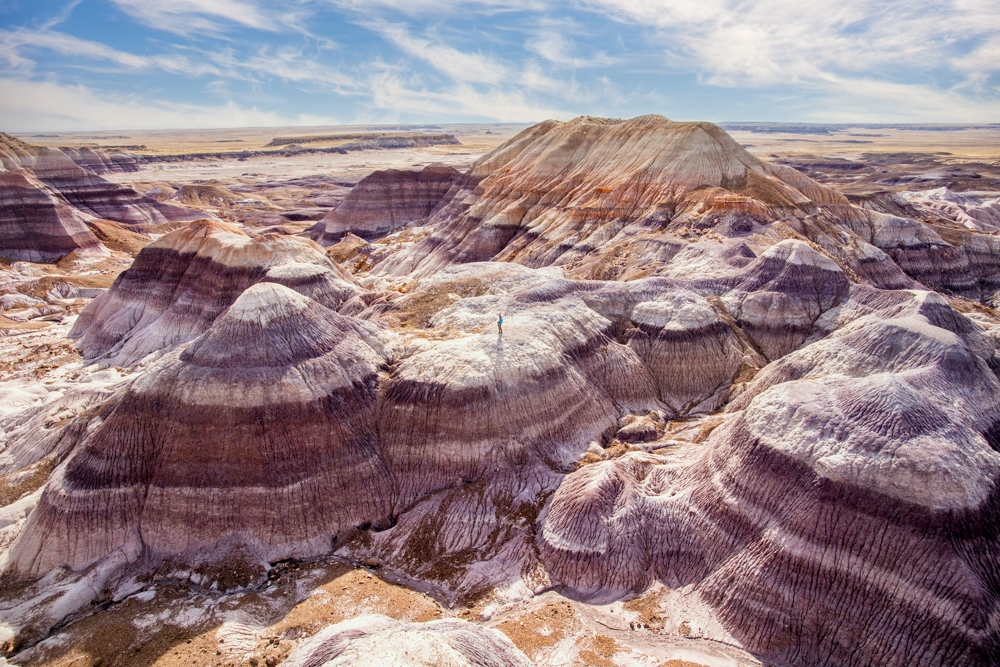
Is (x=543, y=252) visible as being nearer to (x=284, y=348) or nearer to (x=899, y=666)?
(x=284, y=348)

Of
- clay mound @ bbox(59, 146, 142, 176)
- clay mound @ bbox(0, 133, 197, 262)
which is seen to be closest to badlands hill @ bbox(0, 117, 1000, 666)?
clay mound @ bbox(0, 133, 197, 262)

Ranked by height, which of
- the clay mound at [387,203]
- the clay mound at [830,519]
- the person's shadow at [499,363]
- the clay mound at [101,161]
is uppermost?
the clay mound at [101,161]

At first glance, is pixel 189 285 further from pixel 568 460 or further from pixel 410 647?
pixel 410 647

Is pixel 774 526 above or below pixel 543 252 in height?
below

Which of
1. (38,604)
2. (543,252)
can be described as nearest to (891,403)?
(38,604)

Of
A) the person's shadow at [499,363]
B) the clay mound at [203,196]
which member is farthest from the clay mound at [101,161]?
the person's shadow at [499,363]

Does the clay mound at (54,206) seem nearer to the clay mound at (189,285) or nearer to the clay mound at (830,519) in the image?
the clay mound at (189,285)

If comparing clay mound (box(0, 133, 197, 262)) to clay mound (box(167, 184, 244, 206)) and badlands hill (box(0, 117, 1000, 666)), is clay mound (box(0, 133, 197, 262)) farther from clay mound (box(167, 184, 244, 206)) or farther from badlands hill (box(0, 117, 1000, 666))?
badlands hill (box(0, 117, 1000, 666))
